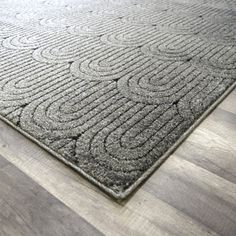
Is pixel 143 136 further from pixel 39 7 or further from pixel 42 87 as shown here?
pixel 39 7

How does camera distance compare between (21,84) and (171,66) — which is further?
(171,66)

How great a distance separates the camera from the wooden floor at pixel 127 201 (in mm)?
565

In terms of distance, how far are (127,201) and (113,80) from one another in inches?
18.7

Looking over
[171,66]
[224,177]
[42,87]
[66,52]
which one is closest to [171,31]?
[171,66]

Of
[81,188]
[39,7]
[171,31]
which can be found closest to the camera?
[81,188]

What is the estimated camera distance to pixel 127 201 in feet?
2.00

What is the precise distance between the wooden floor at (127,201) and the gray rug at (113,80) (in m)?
0.03

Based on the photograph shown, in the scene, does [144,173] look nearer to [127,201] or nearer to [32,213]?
[127,201]

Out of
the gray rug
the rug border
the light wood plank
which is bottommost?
the light wood plank

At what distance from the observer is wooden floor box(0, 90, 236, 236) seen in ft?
1.86

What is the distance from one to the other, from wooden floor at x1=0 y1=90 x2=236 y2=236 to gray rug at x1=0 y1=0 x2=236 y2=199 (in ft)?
0.10

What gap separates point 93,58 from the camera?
3.65ft

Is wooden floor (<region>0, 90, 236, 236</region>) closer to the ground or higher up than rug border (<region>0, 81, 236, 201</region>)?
closer to the ground

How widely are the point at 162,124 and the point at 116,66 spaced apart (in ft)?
1.19
